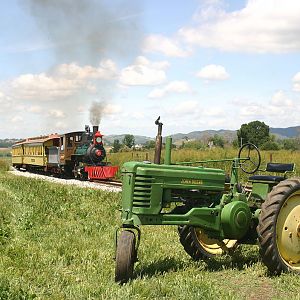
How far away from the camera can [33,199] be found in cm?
1299

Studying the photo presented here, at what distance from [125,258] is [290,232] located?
2.10 metres

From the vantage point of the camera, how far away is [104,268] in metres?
5.90

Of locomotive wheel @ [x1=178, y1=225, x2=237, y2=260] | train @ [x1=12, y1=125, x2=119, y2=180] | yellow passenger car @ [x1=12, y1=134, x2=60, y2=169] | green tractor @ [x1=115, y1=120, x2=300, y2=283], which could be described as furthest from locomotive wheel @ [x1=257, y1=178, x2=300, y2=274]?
yellow passenger car @ [x1=12, y1=134, x2=60, y2=169]

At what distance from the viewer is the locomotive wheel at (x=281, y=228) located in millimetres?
5586

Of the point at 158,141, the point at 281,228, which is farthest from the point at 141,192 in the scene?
the point at 281,228

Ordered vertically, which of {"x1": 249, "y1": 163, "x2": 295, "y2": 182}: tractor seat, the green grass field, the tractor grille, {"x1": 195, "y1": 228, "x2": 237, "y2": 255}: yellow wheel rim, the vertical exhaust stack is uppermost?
the vertical exhaust stack

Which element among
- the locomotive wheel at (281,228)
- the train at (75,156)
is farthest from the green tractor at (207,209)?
the train at (75,156)

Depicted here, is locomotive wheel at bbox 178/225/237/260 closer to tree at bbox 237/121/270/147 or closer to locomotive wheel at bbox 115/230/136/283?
locomotive wheel at bbox 115/230/136/283

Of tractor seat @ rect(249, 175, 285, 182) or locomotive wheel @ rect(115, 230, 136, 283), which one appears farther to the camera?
tractor seat @ rect(249, 175, 285, 182)

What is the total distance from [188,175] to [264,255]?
1.29m

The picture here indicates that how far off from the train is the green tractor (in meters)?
18.8

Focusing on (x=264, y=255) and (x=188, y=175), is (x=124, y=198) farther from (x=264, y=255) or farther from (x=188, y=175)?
(x=264, y=255)

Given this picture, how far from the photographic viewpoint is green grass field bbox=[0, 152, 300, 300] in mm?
4895

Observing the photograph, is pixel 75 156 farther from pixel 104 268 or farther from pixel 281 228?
pixel 281 228
